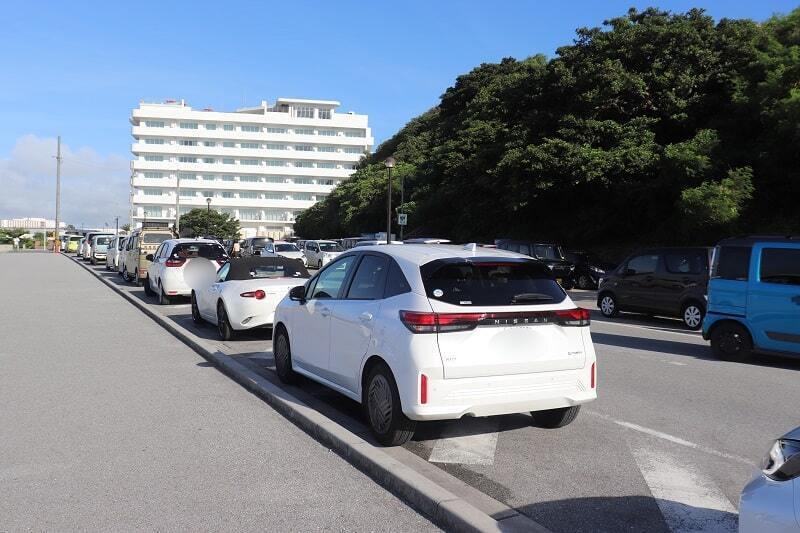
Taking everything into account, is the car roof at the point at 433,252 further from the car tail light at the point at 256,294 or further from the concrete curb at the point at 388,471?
the car tail light at the point at 256,294

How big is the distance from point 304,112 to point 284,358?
116703 millimetres

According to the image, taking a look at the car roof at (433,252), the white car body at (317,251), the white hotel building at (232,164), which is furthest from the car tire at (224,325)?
the white hotel building at (232,164)

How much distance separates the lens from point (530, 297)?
5754 millimetres

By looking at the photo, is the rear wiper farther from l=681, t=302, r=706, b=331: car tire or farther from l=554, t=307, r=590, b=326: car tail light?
l=681, t=302, r=706, b=331: car tire

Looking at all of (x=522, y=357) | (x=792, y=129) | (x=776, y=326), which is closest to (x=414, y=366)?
(x=522, y=357)

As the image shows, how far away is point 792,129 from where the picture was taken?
21.6 metres

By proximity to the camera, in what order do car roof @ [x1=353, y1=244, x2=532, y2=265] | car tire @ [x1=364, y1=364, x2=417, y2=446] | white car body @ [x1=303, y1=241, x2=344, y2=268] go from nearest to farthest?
car tire @ [x1=364, y1=364, x2=417, y2=446], car roof @ [x1=353, y1=244, x2=532, y2=265], white car body @ [x1=303, y1=241, x2=344, y2=268]

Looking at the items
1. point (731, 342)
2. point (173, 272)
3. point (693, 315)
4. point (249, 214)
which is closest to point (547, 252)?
point (693, 315)

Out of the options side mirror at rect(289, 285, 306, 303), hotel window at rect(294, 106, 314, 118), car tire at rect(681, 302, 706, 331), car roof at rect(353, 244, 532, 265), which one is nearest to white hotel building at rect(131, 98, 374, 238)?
hotel window at rect(294, 106, 314, 118)

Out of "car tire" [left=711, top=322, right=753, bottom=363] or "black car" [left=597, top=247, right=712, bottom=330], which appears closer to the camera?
"car tire" [left=711, top=322, right=753, bottom=363]

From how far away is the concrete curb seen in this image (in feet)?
13.4

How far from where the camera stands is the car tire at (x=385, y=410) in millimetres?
5500

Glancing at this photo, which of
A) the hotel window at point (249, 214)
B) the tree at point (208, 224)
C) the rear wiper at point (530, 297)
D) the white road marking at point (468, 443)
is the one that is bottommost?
the white road marking at point (468, 443)

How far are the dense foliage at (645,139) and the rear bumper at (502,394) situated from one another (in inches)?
733
